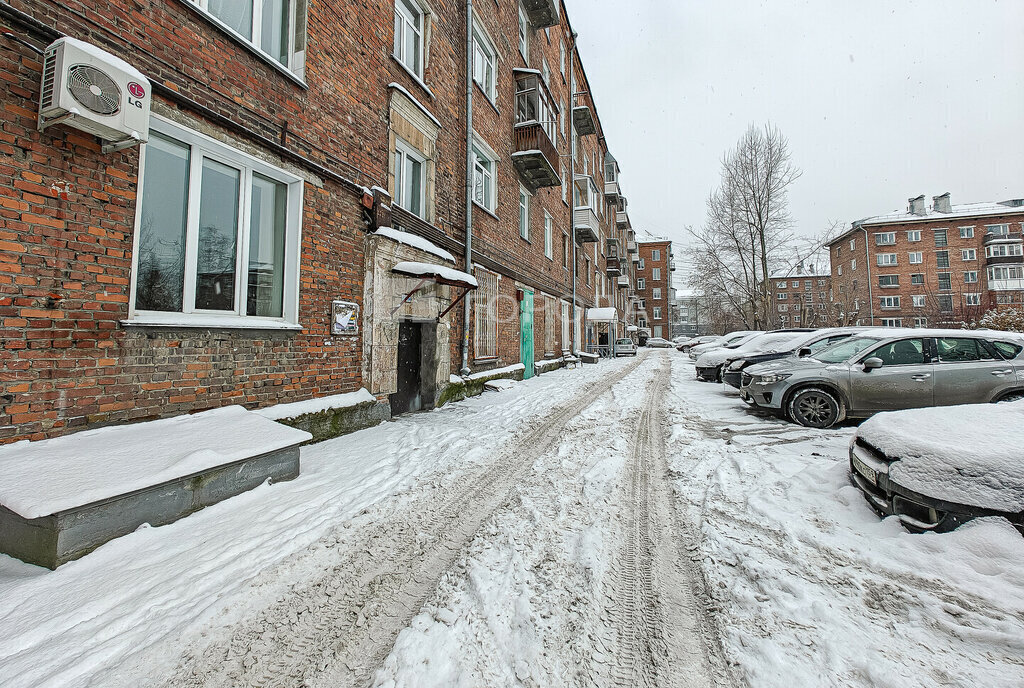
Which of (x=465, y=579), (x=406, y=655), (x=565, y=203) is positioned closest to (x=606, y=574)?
(x=465, y=579)

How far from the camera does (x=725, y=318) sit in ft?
132

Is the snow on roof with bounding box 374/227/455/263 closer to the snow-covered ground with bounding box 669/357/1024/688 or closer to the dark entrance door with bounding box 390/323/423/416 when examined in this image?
the dark entrance door with bounding box 390/323/423/416

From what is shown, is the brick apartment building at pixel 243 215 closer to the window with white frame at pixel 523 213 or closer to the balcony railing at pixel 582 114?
the window with white frame at pixel 523 213

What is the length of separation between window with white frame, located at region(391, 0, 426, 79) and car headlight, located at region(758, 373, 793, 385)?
8.73m

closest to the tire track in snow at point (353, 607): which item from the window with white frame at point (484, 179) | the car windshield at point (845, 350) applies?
the car windshield at point (845, 350)

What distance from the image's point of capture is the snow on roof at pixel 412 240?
6.75 metres

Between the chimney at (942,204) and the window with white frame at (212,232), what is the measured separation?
201 feet

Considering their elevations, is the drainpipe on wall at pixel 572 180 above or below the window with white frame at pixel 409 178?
above

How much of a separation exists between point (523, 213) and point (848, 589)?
13494 mm

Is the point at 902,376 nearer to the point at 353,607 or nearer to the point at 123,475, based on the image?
the point at 353,607

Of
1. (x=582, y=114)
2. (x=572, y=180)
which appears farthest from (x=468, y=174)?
(x=582, y=114)

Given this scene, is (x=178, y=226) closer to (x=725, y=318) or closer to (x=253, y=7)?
(x=253, y=7)

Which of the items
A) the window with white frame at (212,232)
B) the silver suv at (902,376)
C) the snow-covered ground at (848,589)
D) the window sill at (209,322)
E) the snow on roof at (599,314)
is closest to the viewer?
the snow-covered ground at (848,589)

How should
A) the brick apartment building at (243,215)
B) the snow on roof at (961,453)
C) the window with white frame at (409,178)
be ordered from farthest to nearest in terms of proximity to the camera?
the window with white frame at (409,178) → the brick apartment building at (243,215) → the snow on roof at (961,453)
